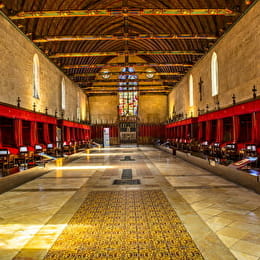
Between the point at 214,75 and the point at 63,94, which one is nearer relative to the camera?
the point at 214,75

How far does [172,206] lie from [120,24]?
21485 mm

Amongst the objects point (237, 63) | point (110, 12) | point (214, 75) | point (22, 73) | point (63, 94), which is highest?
point (110, 12)

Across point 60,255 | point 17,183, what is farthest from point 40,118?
point 60,255

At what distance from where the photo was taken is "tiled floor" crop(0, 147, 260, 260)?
9.17ft

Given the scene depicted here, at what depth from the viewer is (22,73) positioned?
13.2 metres

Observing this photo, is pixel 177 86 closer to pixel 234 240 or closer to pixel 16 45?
pixel 16 45

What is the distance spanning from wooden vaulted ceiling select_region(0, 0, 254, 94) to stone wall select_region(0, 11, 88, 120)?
645 millimetres

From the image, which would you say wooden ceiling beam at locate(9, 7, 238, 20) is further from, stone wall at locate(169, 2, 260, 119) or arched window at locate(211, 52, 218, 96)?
arched window at locate(211, 52, 218, 96)

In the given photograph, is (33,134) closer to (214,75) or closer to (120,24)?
(214,75)

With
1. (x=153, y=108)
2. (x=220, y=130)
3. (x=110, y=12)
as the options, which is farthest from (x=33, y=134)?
(x=153, y=108)

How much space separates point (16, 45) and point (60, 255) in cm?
1264

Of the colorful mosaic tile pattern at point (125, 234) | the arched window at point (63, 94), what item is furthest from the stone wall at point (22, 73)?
the colorful mosaic tile pattern at point (125, 234)

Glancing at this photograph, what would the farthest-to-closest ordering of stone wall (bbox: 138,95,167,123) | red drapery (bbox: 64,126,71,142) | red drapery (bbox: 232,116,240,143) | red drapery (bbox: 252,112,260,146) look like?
stone wall (bbox: 138,95,167,123), red drapery (bbox: 64,126,71,142), red drapery (bbox: 232,116,240,143), red drapery (bbox: 252,112,260,146)

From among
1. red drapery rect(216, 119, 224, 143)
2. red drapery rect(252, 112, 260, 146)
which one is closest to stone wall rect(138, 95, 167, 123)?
red drapery rect(216, 119, 224, 143)
